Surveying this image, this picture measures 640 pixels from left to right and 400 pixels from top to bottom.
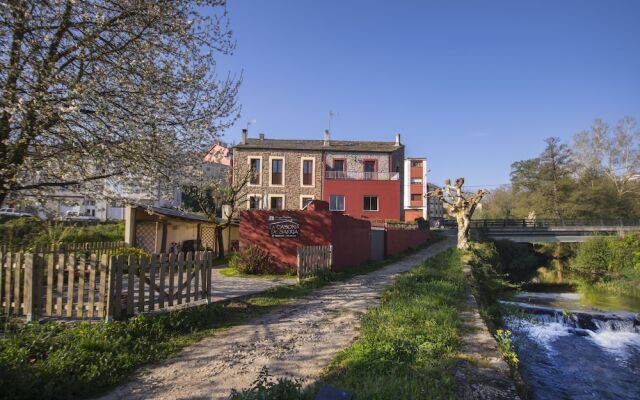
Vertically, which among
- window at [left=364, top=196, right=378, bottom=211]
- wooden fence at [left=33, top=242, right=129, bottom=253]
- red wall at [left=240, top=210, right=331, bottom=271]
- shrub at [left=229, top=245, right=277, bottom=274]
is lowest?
shrub at [left=229, top=245, right=277, bottom=274]

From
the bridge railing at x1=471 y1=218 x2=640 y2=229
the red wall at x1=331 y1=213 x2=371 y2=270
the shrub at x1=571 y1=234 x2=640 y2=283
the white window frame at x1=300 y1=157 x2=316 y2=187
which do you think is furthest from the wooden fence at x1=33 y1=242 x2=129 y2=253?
the bridge railing at x1=471 y1=218 x2=640 y2=229

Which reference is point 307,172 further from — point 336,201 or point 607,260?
point 607,260

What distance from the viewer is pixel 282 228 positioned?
1404cm

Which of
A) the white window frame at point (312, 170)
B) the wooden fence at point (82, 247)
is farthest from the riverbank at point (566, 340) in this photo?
the white window frame at point (312, 170)

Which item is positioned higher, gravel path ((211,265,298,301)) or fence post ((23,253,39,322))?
fence post ((23,253,39,322))

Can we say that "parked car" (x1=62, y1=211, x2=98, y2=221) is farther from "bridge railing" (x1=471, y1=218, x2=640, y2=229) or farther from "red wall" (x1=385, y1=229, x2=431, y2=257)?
"bridge railing" (x1=471, y1=218, x2=640, y2=229)

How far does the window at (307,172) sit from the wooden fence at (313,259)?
21.0m

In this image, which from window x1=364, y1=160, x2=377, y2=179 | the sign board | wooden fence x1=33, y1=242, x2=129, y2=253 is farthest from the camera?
window x1=364, y1=160, x2=377, y2=179

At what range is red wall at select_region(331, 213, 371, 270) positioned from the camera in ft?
49.0

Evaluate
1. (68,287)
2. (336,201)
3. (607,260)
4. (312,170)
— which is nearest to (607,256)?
(607,260)

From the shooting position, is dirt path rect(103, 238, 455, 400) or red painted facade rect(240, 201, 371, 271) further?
red painted facade rect(240, 201, 371, 271)

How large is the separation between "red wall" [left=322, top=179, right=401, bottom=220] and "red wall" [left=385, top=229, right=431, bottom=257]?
3.44m

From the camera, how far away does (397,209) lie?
1319 inches

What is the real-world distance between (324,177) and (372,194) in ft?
14.6
